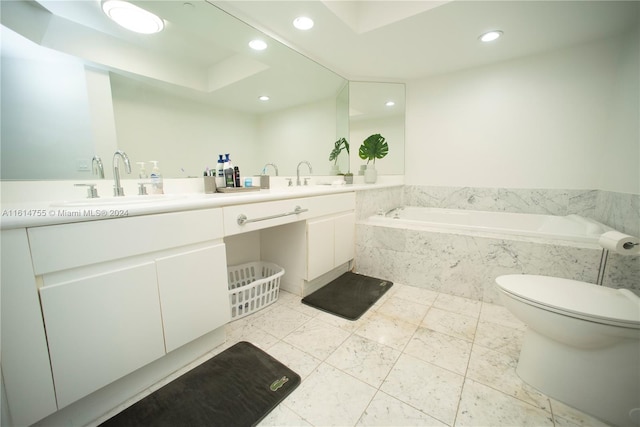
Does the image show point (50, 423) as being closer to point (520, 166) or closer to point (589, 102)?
point (520, 166)

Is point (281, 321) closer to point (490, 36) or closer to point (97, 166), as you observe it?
point (97, 166)

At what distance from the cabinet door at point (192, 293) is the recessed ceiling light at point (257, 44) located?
1.52 meters

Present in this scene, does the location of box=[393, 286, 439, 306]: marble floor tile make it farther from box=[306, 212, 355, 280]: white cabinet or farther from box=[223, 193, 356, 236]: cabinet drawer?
box=[223, 193, 356, 236]: cabinet drawer

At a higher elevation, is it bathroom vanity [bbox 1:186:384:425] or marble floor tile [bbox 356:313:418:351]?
bathroom vanity [bbox 1:186:384:425]

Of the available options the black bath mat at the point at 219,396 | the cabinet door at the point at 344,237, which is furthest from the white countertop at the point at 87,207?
the black bath mat at the point at 219,396

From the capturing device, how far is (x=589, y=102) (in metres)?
2.00

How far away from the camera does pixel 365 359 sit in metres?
1.17

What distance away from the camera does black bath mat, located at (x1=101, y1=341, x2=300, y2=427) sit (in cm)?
88

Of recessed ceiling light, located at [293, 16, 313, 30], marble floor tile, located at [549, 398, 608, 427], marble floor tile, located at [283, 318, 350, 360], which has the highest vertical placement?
recessed ceiling light, located at [293, 16, 313, 30]

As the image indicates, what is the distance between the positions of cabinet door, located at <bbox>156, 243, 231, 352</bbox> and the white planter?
2058mm

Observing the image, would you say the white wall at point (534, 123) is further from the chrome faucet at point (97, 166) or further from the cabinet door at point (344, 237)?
the chrome faucet at point (97, 166)

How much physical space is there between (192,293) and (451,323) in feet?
4.78

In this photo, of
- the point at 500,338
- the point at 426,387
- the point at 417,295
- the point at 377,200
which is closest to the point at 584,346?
the point at 500,338

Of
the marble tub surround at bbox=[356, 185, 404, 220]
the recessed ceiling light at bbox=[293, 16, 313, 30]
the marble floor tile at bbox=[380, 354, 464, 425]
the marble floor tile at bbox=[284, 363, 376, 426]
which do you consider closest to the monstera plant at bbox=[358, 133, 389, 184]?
the marble tub surround at bbox=[356, 185, 404, 220]
